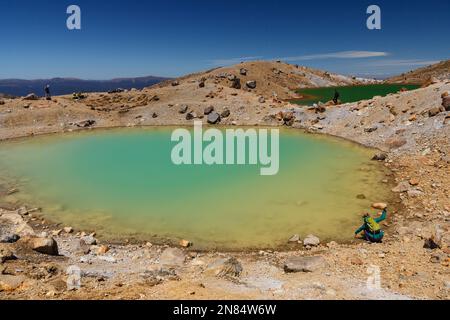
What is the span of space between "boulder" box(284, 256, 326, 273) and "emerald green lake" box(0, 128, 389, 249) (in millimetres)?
1876

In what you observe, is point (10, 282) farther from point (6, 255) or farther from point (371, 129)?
point (371, 129)

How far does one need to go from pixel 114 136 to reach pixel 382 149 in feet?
81.5

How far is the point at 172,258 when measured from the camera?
12953 millimetres

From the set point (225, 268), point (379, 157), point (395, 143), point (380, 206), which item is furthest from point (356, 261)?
point (395, 143)

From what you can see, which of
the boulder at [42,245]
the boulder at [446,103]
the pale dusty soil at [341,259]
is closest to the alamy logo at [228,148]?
the pale dusty soil at [341,259]

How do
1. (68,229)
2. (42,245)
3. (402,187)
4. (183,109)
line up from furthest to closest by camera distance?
(183,109)
(402,187)
(68,229)
(42,245)

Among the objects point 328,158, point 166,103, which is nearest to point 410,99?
point 328,158

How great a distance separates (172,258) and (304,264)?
464 cm

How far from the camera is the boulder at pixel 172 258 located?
12703 millimetres

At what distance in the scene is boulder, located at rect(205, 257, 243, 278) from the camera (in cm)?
1125

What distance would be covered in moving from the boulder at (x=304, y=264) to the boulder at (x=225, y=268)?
1602 millimetres

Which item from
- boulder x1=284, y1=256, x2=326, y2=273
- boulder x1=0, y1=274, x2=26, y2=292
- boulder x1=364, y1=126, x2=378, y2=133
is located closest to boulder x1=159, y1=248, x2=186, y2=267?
boulder x1=284, y1=256, x2=326, y2=273

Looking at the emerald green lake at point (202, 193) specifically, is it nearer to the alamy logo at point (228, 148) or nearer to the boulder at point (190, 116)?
the alamy logo at point (228, 148)

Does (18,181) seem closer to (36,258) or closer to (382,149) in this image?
(36,258)
